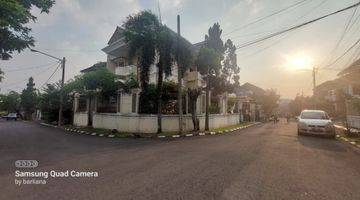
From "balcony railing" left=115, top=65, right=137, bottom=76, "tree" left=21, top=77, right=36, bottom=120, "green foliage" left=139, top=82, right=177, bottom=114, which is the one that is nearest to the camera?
"green foliage" left=139, top=82, right=177, bottom=114

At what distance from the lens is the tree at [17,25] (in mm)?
13383

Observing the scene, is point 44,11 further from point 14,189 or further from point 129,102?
point 14,189

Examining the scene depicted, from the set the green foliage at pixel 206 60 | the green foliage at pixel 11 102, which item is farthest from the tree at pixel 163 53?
the green foliage at pixel 11 102

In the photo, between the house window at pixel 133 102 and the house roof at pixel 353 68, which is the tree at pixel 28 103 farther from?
the house roof at pixel 353 68

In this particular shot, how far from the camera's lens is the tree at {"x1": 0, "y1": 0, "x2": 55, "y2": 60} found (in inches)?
527

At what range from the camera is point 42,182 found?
6.03 meters

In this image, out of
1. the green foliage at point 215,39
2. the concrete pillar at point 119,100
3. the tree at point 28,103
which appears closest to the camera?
the concrete pillar at point 119,100

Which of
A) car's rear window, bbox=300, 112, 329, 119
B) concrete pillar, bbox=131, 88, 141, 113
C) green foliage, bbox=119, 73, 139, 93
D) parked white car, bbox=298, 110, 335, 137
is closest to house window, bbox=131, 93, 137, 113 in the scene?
concrete pillar, bbox=131, 88, 141, 113

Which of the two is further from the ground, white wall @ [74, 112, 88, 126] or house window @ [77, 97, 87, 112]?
house window @ [77, 97, 87, 112]

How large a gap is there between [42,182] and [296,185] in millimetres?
5674

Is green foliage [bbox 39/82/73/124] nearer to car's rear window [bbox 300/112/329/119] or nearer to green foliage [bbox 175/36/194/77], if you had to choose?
green foliage [bbox 175/36/194/77]

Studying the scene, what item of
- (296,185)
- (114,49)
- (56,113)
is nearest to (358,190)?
(296,185)

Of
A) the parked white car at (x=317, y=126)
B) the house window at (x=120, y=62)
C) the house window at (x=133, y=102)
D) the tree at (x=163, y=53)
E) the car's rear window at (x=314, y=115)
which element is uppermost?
the house window at (x=120, y=62)

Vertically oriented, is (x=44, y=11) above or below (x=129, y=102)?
above
